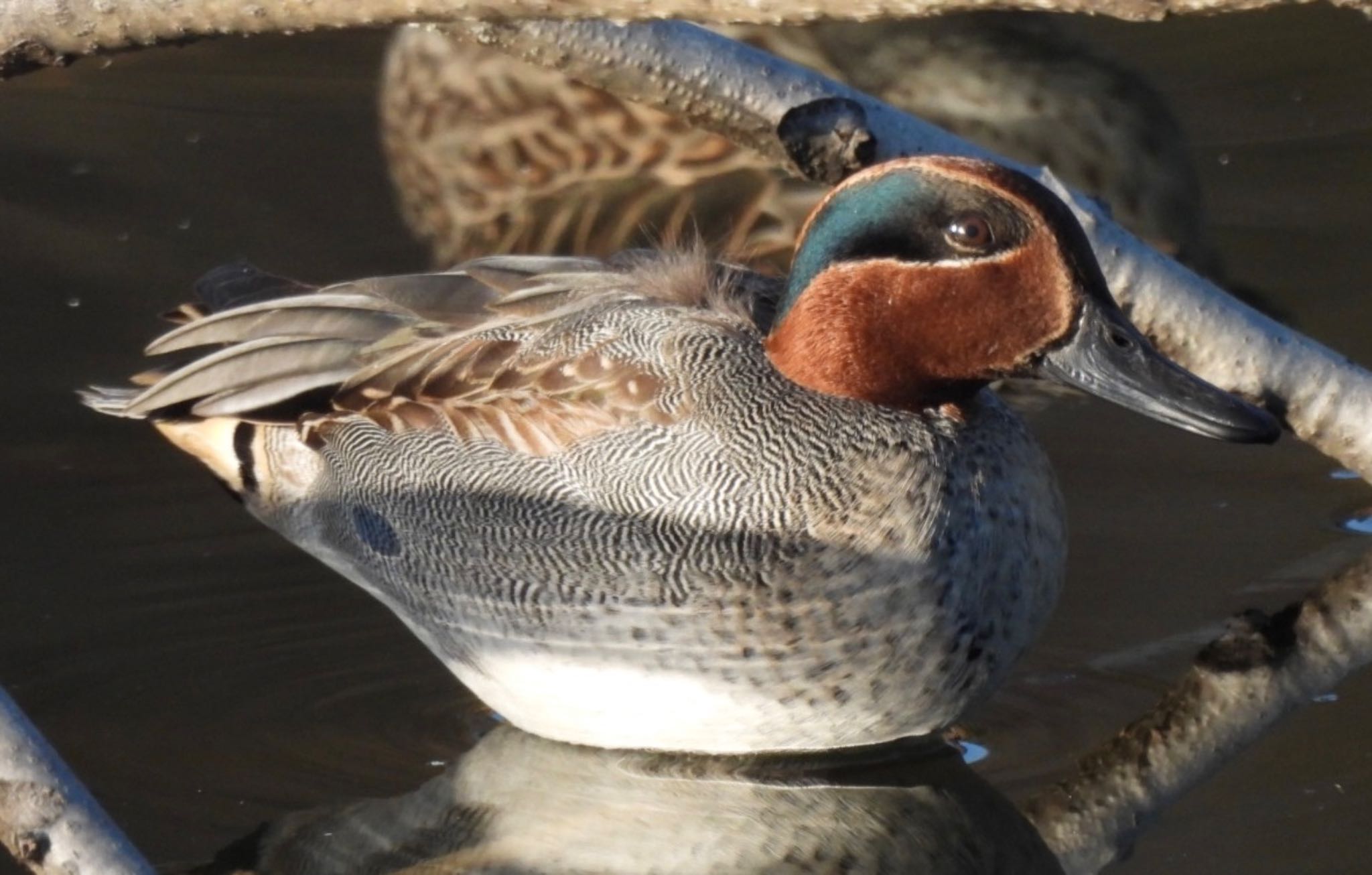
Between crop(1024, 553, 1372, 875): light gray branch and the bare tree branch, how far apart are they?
1.70 meters

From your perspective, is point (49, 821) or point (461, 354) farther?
point (461, 354)

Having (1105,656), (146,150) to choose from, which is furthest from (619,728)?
(146,150)

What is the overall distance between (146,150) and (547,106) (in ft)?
4.17

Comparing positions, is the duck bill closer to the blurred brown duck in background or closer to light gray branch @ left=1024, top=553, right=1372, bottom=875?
light gray branch @ left=1024, top=553, right=1372, bottom=875

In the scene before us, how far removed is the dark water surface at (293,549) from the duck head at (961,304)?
2.10ft

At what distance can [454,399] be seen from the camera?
13.6 feet

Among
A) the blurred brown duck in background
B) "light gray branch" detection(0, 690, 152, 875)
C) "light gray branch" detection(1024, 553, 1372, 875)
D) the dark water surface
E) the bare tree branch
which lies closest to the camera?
the bare tree branch

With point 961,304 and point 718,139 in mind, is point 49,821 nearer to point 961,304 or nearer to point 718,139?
point 961,304

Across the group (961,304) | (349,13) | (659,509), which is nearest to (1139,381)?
(961,304)

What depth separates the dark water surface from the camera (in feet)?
13.2

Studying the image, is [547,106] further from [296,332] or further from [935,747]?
[935,747]

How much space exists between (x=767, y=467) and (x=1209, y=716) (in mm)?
996

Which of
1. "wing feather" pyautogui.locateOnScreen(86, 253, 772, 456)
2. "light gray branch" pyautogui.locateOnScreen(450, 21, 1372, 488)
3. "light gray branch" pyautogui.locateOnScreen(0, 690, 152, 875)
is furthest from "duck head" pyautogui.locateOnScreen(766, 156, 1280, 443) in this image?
"light gray branch" pyautogui.locateOnScreen(0, 690, 152, 875)

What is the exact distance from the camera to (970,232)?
3.82 m
